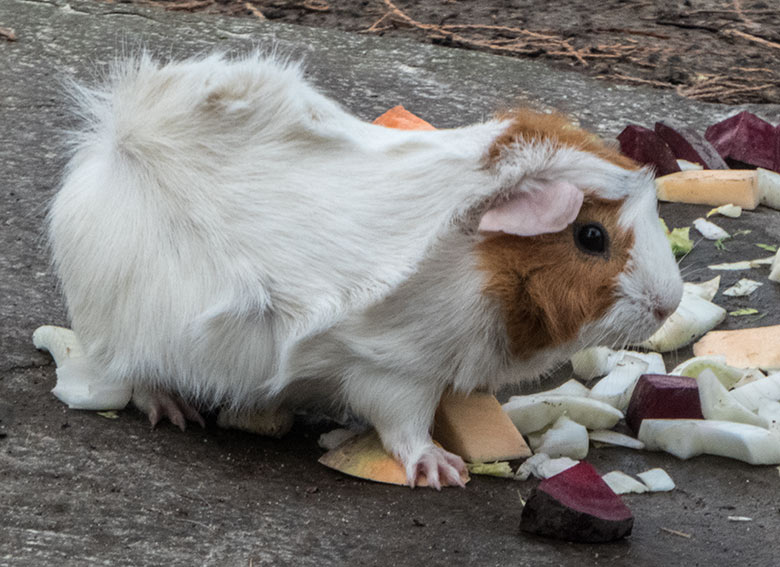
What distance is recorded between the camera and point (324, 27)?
5102mm

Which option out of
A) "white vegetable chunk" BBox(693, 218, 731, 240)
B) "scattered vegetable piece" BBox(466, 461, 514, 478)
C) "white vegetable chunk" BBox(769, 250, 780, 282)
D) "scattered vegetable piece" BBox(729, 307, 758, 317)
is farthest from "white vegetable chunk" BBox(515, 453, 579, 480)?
"white vegetable chunk" BBox(693, 218, 731, 240)

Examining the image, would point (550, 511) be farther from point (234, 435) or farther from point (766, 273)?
point (766, 273)

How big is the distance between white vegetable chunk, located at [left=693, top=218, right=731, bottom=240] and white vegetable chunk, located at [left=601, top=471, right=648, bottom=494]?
1.25 meters

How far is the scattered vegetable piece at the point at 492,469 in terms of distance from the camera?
2086 millimetres

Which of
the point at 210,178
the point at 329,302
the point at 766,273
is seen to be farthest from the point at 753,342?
the point at 210,178

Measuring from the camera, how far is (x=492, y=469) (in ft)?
6.85

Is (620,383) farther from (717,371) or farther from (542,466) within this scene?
(542,466)

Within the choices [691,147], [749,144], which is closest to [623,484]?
[691,147]

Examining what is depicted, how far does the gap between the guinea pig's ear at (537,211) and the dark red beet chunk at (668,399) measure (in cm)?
59

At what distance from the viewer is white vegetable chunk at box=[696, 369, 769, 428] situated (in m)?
2.32

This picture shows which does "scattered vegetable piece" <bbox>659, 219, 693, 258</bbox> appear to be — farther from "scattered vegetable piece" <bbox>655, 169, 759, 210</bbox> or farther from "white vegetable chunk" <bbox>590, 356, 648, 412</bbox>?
"white vegetable chunk" <bbox>590, 356, 648, 412</bbox>

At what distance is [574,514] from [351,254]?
593 mm

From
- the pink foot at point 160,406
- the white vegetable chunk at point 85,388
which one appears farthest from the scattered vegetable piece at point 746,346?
the white vegetable chunk at point 85,388

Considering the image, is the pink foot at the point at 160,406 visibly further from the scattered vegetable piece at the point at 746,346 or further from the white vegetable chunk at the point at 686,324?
the scattered vegetable piece at the point at 746,346
